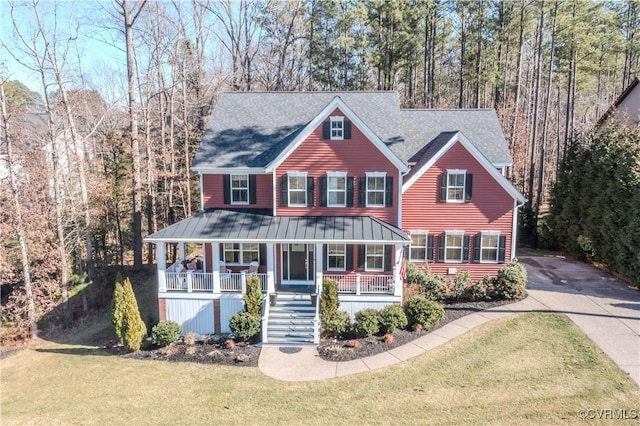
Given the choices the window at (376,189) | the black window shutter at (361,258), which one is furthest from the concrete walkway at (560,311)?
the window at (376,189)

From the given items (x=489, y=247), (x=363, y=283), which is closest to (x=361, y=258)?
(x=363, y=283)

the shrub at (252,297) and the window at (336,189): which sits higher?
the window at (336,189)

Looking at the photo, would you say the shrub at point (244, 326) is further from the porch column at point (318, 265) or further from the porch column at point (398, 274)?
the porch column at point (398, 274)

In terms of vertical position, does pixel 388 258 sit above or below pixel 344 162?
below

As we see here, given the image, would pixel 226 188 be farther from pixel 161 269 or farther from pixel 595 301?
pixel 595 301

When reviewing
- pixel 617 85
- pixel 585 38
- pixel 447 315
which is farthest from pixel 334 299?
pixel 617 85

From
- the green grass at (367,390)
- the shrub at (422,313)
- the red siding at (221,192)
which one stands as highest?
the red siding at (221,192)

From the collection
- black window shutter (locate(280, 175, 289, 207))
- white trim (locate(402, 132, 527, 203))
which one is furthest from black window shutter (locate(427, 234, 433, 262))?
black window shutter (locate(280, 175, 289, 207))
